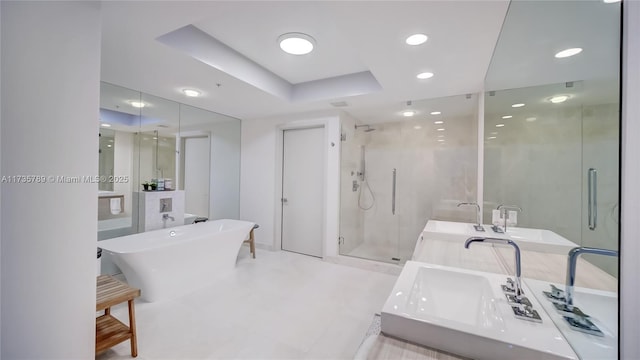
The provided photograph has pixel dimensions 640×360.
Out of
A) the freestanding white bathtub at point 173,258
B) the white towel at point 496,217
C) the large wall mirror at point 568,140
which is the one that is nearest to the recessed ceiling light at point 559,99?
the large wall mirror at point 568,140

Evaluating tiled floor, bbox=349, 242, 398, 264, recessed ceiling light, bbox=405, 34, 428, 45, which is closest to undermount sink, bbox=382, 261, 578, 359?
recessed ceiling light, bbox=405, 34, 428, 45

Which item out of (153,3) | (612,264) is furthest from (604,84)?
(153,3)

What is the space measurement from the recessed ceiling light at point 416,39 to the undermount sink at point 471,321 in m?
1.68

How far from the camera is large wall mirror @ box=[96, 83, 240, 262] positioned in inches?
115

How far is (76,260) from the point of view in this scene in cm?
125

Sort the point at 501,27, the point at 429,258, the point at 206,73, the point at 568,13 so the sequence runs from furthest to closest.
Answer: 1. the point at 206,73
2. the point at 429,258
3. the point at 501,27
4. the point at 568,13

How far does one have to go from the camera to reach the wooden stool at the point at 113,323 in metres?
1.65

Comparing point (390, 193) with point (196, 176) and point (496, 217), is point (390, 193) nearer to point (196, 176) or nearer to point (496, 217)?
point (496, 217)

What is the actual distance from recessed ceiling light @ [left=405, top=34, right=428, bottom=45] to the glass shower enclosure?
163cm

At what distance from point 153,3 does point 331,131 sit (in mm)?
2683

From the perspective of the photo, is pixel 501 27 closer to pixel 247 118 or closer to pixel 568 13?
pixel 568 13

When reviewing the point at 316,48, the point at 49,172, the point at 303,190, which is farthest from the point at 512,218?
the point at 303,190

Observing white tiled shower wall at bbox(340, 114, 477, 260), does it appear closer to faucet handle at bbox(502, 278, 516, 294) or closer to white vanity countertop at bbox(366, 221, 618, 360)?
white vanity countertop at bbox(366, 221, 618, 360)

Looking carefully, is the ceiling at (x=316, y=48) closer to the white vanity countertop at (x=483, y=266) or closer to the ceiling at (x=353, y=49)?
the ceiling at (x=353, y=49)
